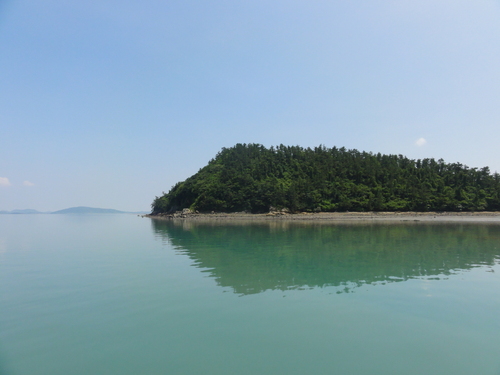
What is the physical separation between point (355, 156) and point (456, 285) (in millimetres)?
107712

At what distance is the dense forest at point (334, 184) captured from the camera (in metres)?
87.9

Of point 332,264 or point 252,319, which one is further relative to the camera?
point 332,264

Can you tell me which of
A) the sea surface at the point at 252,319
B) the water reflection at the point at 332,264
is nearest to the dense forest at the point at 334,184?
the water reflection at the point at 332,264

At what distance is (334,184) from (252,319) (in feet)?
297

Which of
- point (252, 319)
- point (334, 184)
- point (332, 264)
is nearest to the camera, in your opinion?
point (252, 319)

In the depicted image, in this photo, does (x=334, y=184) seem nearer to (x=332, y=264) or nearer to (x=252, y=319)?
(x=332, y=264)

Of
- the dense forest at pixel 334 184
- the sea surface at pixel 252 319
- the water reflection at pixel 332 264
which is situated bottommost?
the sea surface at pixel 252 319

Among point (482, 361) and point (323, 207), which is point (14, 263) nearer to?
point (482, 361)

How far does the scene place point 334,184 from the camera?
311 ft

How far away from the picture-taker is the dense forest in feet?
288

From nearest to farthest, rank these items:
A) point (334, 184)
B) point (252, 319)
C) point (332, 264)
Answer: point (252, 319), point (332, 264), point (334, 184)

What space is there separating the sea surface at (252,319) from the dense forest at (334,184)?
74079mm

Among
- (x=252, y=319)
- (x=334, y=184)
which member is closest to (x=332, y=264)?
(x=252, y=319)

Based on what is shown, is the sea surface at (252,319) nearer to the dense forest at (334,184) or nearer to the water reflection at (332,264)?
the water reflection at (332,264)
